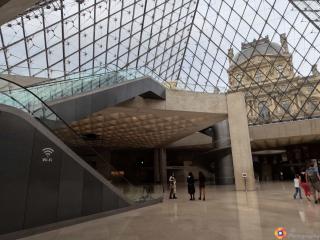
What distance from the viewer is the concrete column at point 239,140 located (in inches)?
854

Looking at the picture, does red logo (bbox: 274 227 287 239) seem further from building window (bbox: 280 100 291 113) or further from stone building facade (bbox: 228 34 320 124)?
building window (bbox: 280 100 291 113)

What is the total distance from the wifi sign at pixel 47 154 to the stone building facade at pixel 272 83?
28.9 meters

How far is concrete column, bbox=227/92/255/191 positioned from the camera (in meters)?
21.7

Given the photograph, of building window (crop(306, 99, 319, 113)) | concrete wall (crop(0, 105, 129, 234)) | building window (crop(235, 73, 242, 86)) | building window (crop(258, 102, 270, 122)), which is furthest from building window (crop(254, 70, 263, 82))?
concrete wall (crop(0, 105, 129, 234))

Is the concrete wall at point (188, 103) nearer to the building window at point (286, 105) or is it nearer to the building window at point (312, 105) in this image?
the building window at point (286, 105)

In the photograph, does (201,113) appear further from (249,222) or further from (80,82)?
(249,222)

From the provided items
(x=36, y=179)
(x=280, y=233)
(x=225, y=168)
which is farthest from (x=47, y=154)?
(x=225, y=168)

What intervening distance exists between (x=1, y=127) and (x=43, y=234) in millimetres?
2715

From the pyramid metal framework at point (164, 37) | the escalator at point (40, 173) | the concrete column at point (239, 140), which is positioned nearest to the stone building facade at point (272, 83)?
the pyramid metal framework at point (164, 37)

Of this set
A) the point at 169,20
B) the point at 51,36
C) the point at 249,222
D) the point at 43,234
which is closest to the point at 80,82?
the point at 43,234

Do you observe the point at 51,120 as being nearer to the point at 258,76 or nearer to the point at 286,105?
the point at 286,105

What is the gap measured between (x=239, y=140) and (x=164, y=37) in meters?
21.2

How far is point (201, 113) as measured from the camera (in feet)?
73.8

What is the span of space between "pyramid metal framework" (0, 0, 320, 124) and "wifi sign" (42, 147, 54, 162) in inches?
382
